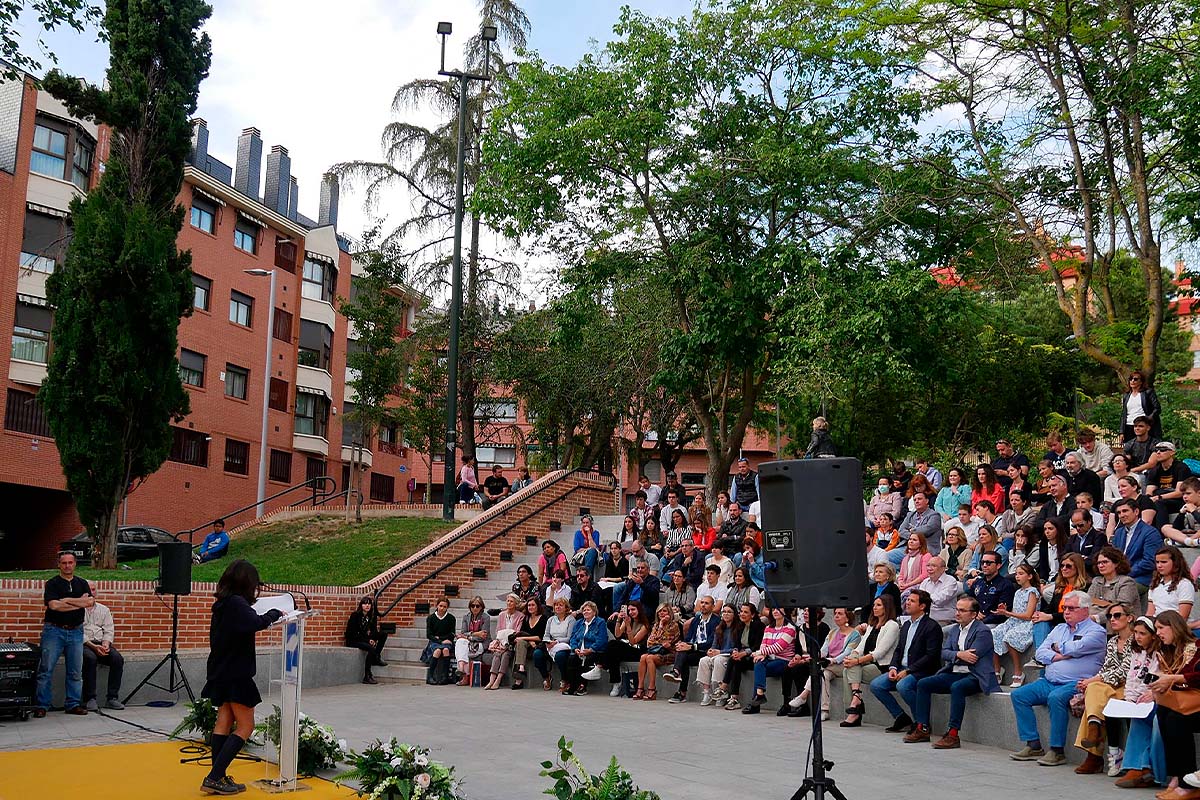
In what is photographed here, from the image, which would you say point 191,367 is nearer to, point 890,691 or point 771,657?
point 771,657

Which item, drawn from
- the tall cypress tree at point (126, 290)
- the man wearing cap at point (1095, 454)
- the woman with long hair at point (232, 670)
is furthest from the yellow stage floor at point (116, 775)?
the man wearing cap at point (1095, 454)

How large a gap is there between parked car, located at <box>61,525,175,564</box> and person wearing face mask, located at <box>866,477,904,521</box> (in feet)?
57.3

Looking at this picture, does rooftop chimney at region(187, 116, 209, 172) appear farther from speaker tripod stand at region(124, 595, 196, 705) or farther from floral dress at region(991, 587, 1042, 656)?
floral dress at region(991, 587, 1042, 656)

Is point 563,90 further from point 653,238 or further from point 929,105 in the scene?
point 929,105

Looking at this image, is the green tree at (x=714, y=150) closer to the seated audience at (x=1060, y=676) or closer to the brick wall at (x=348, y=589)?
the brick wall at (x=348, y=589)

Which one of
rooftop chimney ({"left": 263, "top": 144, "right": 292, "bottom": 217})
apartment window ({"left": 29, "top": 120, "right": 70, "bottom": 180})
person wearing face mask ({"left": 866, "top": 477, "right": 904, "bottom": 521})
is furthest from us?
rooftop chimney ({"left": 263, "top": 144, "right": 292, "bottom": 217})

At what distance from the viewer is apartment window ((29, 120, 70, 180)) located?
30938 millimetres

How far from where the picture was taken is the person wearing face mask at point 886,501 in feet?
52.4

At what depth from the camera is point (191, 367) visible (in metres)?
36.9

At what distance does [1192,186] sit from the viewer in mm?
16531

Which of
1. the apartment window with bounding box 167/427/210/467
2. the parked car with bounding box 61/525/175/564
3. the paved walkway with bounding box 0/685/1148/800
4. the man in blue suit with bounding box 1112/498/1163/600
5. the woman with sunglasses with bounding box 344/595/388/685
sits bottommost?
the paved walkway with bounding box 0/685/1148/800

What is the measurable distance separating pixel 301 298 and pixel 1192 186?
34163 millimetres

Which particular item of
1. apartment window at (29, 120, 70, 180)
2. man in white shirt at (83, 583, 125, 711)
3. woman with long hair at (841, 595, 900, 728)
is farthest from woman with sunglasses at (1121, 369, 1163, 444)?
apartment window at (29, 120, 70, 180)

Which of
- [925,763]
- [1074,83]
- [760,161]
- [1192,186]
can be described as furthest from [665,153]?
[925,763]
